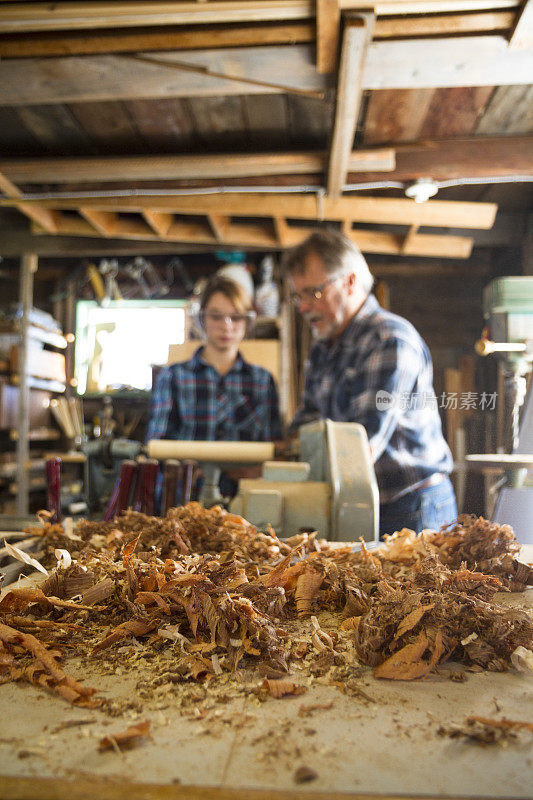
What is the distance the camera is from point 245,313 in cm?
401

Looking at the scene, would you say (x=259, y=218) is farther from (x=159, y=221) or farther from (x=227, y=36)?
(x=227, y=36)

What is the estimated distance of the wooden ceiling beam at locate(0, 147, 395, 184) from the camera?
271 cm

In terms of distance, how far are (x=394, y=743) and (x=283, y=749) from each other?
11cm

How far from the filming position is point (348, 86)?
1959 mm

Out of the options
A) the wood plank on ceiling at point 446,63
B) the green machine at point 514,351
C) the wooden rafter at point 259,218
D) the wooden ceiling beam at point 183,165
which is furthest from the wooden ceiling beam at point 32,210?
the green machine at point 514,351

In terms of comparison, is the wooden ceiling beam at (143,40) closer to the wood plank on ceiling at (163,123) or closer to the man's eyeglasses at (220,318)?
the wood plank on ceiling at (163,123)

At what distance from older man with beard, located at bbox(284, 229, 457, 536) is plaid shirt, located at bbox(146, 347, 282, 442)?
1061mm

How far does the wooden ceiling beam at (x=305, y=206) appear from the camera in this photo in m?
3.23

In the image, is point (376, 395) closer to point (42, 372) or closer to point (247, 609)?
point (247, 609)

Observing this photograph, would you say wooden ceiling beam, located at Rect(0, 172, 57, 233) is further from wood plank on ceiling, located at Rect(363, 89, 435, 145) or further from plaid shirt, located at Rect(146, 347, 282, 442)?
wood plank on ceiling, located at Rect(363, 89, 435, 145)

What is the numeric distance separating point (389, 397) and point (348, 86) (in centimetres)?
109

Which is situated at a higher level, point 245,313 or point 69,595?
point 245,313

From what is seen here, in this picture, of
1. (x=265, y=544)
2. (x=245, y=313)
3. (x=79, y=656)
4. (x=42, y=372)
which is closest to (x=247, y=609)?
(x=79, y=656)

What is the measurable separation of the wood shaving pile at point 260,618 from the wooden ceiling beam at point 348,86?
1525 millimetres
